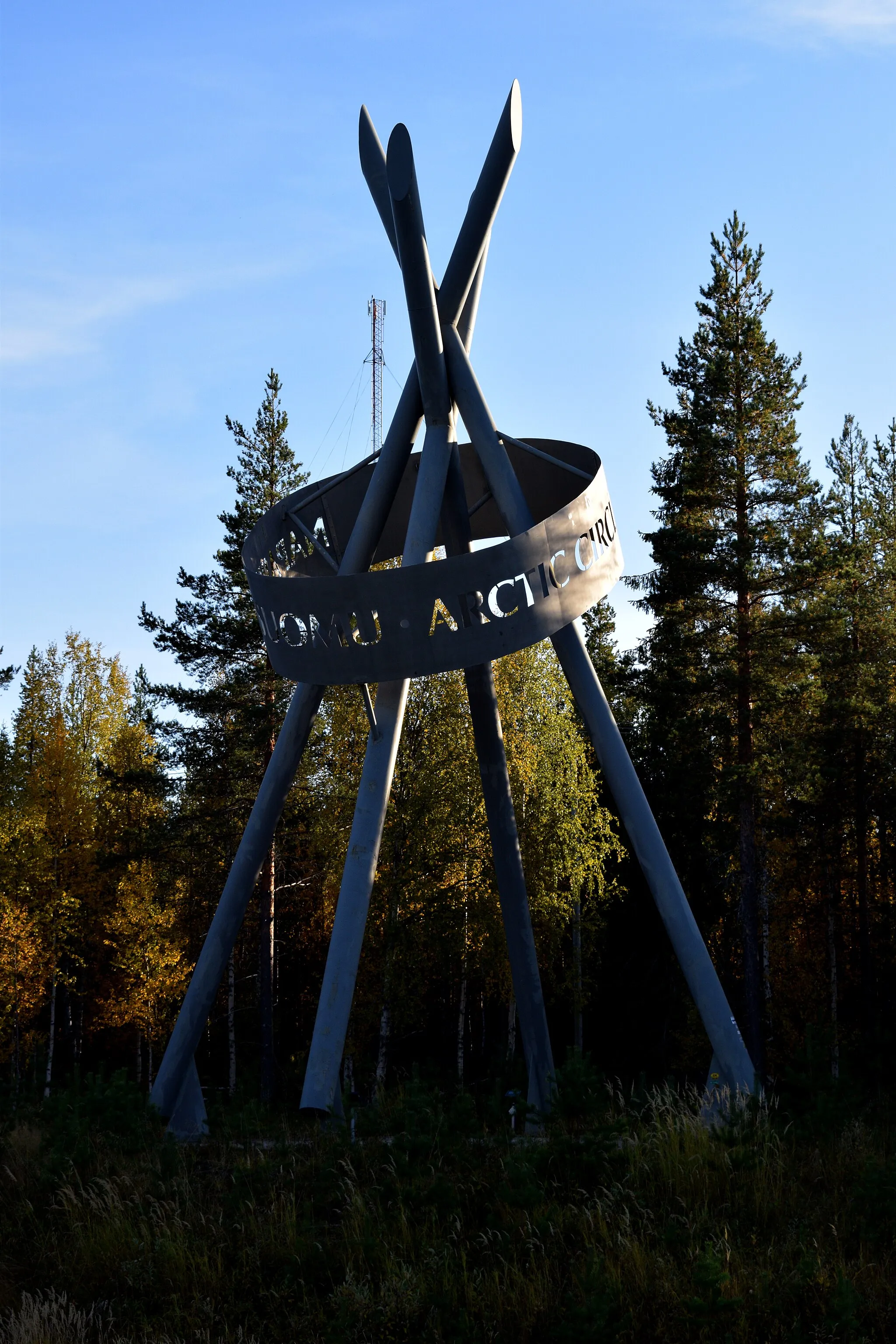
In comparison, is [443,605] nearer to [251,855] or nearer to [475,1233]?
[251,855]

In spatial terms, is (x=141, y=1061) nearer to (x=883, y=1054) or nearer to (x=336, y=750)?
(x=336, y=750)

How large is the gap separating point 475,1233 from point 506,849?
257 inches

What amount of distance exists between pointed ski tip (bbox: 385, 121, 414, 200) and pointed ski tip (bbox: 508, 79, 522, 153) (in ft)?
6.05

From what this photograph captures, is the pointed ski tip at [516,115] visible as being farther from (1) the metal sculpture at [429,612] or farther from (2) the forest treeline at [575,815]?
(2) the forest treeline at [575,815]

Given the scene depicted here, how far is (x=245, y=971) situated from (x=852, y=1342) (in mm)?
30296

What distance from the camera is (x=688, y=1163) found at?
A: 814cm

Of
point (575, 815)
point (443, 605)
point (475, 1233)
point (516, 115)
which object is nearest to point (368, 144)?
point (516, 115)

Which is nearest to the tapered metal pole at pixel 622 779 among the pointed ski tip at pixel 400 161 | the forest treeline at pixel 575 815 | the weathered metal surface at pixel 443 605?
the weathered metal surface at pixel 443 605

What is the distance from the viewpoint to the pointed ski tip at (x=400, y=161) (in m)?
11.4

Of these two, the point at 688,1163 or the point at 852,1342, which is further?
the point at 688,1163

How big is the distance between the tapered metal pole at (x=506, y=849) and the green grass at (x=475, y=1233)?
371cm

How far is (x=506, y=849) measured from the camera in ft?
45.9

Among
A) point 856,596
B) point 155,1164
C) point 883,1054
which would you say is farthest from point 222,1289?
point 856,596

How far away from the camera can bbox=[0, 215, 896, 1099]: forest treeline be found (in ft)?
69.6
